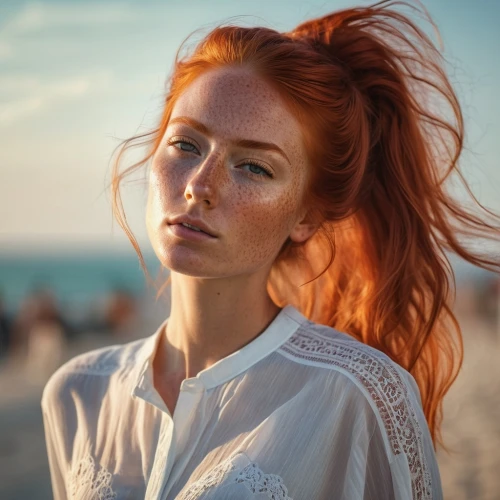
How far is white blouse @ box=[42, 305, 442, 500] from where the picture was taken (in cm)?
214

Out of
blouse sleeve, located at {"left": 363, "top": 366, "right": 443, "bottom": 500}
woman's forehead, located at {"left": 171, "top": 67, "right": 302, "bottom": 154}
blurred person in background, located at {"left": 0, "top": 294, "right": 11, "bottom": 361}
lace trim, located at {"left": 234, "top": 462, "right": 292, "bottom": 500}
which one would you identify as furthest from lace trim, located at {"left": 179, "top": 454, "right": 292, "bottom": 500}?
blurred person in background, located at {"left": 0, "top": 294, "right": 11, "bottom": 361}

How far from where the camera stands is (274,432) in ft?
7.22

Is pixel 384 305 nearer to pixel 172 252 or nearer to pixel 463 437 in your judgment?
pixel 172 252

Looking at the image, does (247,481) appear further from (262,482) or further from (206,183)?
(206,183)

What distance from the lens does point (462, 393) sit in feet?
32.5

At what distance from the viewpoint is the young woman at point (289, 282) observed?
2186 millimetres

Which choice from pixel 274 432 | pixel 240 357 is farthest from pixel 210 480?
pixel 240 357

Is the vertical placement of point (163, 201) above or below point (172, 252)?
above

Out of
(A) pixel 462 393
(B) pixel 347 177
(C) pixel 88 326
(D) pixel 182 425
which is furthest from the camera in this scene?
(C) pixel 88 326

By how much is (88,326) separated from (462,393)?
14.0m

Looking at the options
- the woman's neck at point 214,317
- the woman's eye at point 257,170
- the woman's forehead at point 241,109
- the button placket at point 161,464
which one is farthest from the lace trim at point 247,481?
the woman's forehead at point 241,109

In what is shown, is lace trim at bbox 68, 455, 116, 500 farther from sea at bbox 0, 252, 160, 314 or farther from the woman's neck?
sea at bbox 0, 252, 160, 314

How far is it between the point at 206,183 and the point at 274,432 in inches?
30.1

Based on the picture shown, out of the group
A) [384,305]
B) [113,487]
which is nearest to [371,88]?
[384,305]
